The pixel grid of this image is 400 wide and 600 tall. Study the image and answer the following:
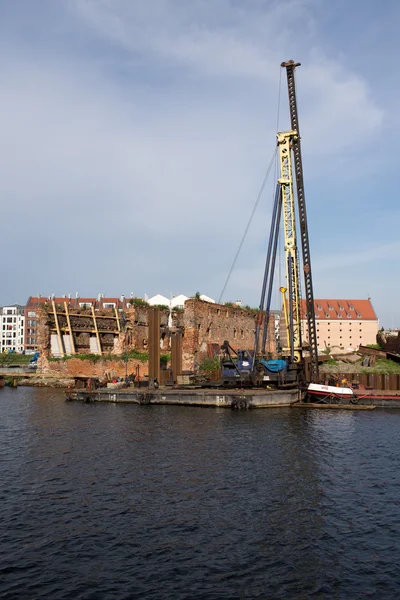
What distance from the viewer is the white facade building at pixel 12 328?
129875 mm

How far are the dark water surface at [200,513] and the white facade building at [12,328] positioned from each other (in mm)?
107642

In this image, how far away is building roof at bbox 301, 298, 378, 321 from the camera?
373 ft

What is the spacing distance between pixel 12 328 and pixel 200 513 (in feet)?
408

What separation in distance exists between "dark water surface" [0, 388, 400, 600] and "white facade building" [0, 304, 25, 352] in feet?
353

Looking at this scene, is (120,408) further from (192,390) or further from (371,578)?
(371,578)

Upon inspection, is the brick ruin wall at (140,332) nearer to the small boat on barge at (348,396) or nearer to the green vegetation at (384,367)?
the green vegetation at (384,367)

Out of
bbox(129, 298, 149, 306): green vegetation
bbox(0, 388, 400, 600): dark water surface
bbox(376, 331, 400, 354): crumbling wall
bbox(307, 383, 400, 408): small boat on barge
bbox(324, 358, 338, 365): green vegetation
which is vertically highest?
bbox(129, 298, 149, 306): green vegetation

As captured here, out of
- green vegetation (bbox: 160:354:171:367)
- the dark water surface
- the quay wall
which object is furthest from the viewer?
green vegetation (bbox: 160:354:171:367)

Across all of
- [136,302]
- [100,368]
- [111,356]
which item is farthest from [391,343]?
[100,368]

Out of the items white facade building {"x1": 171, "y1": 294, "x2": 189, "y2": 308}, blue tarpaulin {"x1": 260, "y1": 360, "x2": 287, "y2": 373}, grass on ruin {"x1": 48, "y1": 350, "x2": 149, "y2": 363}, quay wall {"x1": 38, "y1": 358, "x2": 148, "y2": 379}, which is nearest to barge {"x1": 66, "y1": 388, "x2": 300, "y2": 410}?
blue tarpaulin {"x1": 260, "y1": 360, "x2": 287, "y2": 373}

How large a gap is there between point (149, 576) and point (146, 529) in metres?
2.74

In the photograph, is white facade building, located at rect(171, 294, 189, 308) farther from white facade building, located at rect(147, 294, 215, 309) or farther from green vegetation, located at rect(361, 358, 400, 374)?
green vegetation, located at rect(361, 358, 400, 374)

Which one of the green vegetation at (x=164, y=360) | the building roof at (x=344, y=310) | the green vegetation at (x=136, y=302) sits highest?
the building roof at (x=344, y=310)

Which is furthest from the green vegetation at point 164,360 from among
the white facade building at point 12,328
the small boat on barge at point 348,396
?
the white facade building at point 12,328
